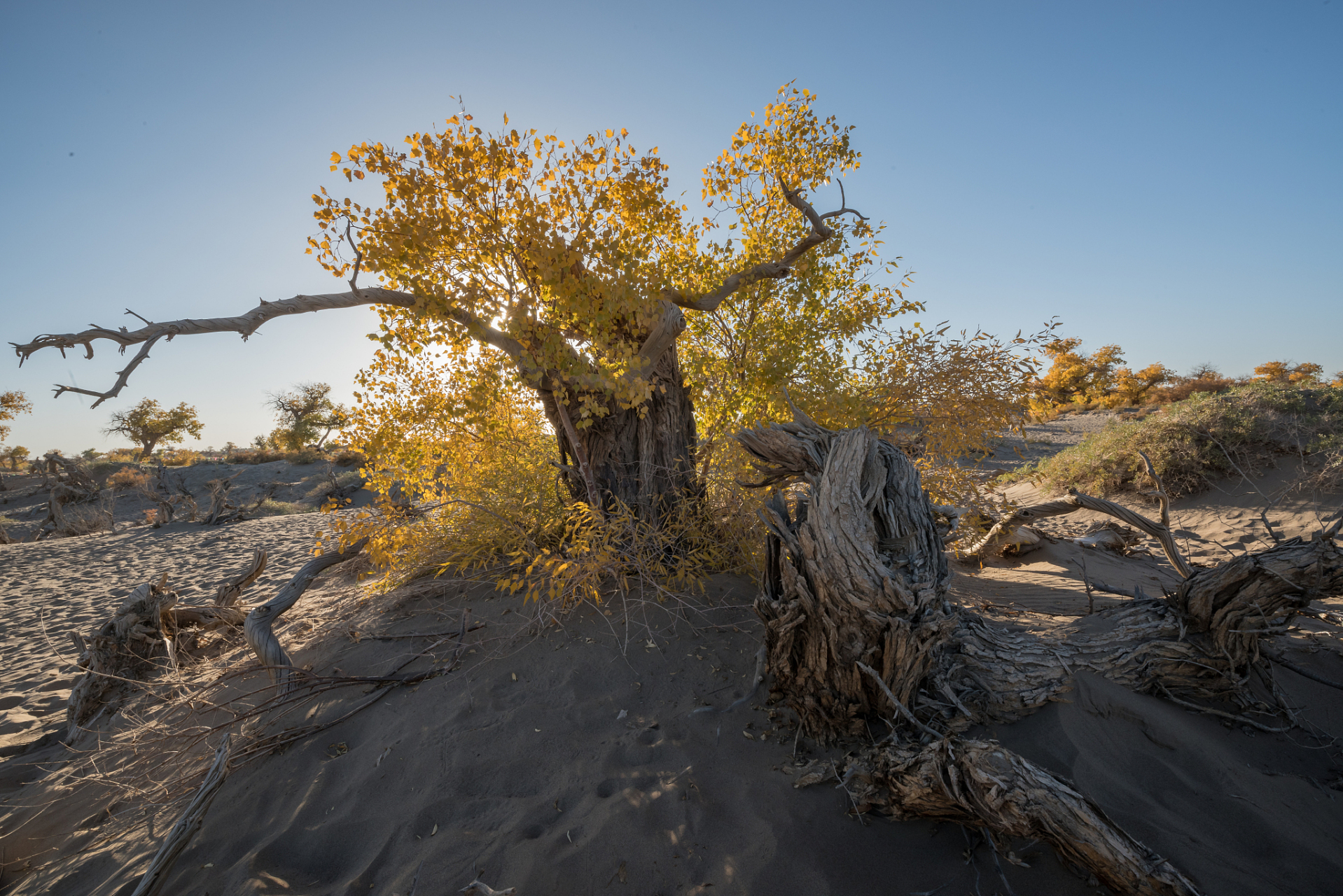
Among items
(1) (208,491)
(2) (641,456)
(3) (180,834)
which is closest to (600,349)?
(2) (641,456)

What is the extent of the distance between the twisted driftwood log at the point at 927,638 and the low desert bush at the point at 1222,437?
6476 mm

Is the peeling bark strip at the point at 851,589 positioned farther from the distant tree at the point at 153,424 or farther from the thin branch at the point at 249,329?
the distant tree at the point at 153,424

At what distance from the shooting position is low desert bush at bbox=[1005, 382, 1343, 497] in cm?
724

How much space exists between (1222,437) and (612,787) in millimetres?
9775

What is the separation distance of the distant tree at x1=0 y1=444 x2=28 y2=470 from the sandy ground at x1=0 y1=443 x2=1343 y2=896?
43930 millimetres

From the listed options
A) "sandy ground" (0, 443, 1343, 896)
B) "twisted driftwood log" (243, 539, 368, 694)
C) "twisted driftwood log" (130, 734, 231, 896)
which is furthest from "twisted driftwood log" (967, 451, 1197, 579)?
"twisted driftwood log" (243, 539, 368, 694)

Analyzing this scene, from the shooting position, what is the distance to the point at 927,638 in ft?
7.57

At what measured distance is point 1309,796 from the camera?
6.70 ft

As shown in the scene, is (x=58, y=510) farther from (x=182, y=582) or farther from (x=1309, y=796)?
(x=1309, y=796)

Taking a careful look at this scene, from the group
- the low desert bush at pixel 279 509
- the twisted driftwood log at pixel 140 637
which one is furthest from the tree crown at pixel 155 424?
the twisted driftwood log at pixel 140 637

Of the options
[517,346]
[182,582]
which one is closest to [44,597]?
[182,582]

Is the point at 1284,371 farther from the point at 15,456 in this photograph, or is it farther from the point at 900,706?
the point at 15,456

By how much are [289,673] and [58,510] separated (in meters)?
16.7

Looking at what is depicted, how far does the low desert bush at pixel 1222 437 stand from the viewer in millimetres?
7242
